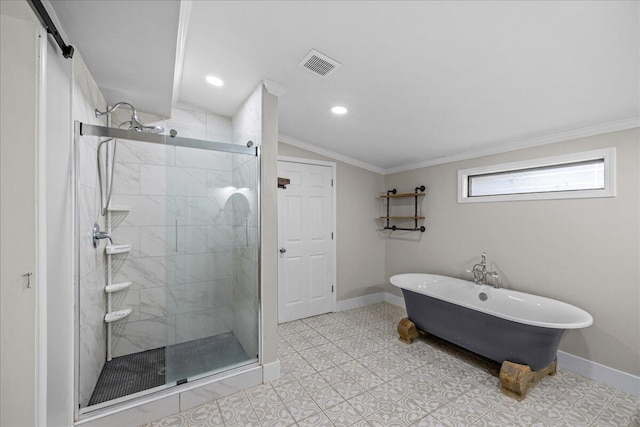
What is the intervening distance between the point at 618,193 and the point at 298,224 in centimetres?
295

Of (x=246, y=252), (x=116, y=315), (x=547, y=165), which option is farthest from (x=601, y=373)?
(x=116, y=315)

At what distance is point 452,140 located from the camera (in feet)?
9.18

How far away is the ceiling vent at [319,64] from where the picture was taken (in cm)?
175

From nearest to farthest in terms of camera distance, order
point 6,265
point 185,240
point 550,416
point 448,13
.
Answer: point 6,265 < point 448,13 < point 550,416 < point 185,240

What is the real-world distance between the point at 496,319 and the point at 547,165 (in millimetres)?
1527

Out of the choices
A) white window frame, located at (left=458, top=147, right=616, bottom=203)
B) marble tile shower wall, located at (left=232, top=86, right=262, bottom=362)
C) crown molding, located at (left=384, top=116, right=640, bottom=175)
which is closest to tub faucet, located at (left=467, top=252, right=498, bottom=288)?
white window frame, located at (left=458, top=147, right=616, bottom=203)

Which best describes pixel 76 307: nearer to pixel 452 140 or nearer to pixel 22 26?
pixel 22 26

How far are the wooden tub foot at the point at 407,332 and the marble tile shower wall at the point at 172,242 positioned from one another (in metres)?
1.74

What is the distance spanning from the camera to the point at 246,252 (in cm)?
216

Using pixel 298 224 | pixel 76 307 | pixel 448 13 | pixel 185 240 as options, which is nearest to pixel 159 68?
pixel 185 240

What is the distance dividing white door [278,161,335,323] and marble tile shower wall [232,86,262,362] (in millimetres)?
1072

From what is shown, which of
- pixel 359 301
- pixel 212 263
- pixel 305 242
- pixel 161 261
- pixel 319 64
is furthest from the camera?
pixel 359 301

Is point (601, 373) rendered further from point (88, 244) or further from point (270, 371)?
point (88, 244)

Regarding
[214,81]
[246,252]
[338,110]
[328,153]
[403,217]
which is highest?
[214,81]
